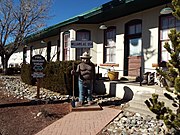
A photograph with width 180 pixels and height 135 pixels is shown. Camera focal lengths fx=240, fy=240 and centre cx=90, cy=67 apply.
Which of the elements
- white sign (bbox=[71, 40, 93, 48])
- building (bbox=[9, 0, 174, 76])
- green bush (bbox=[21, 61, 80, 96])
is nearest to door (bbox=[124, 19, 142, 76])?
building (bbox=[9, 0, 174, 76])

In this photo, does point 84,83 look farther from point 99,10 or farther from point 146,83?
point 99,10

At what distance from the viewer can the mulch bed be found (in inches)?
244

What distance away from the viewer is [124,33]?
12414 millimetres

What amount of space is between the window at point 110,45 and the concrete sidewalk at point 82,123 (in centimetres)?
611

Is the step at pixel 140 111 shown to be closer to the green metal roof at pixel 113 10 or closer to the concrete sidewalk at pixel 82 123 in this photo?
the concrete sidewalk at pixel 82 123

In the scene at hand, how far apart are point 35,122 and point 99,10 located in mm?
7063

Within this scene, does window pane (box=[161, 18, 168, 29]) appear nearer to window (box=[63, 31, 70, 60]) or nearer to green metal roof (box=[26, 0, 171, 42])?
green metal roof (box=[26, 0, 171, 42])

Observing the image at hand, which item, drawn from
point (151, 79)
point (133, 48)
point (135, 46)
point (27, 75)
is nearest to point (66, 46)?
point (27, 75)

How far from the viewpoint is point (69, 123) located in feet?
21.4

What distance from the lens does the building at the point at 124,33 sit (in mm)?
10336

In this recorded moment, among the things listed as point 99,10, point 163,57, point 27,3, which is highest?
point 27,3

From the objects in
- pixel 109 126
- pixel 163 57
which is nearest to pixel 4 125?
pixel 109 126

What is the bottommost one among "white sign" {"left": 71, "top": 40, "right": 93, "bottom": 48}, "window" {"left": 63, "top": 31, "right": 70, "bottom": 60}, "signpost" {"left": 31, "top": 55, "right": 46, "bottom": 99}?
"signpost" {"left": 31, "top": 55, "right": 46, "bottom": 99}

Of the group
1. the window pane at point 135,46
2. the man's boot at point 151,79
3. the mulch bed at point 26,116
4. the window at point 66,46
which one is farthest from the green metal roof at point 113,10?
the mulch bed at point 26,116
